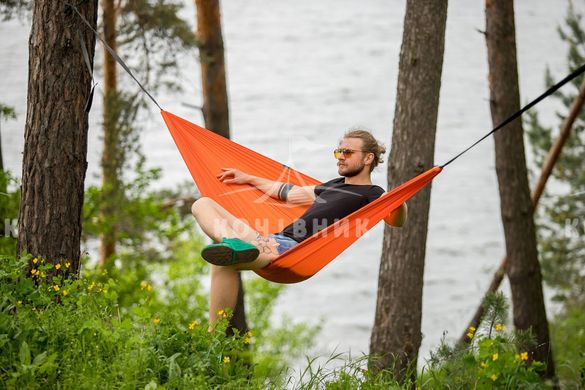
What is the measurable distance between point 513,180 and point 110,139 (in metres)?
3.83

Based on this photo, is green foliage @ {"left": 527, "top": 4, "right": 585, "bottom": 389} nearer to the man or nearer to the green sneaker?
the man

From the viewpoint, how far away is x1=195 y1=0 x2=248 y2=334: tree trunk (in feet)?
19.8

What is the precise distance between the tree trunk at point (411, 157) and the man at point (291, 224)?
0.34m

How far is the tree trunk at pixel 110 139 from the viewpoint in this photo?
6.81 metres

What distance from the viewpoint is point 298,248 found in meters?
2.66

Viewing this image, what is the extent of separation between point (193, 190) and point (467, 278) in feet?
24.2

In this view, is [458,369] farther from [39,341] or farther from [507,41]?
[507,41]

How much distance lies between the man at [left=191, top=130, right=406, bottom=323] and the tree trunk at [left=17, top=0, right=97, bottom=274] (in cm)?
51

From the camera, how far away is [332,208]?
3078 millimetres

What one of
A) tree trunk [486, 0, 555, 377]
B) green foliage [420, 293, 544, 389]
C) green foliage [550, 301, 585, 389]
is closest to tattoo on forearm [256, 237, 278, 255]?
green foliage [420, 293, 544, 389]

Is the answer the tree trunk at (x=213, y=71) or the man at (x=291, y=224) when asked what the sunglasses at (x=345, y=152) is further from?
the tree trunk at (x=213, y=71)

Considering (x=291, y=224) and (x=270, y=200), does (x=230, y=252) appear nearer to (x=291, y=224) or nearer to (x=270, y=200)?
(x=291, y=224)

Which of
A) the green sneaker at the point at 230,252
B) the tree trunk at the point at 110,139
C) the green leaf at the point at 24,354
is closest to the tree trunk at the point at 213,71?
the tree trunk at the point at 110,139

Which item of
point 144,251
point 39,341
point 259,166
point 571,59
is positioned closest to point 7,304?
point 39,341
